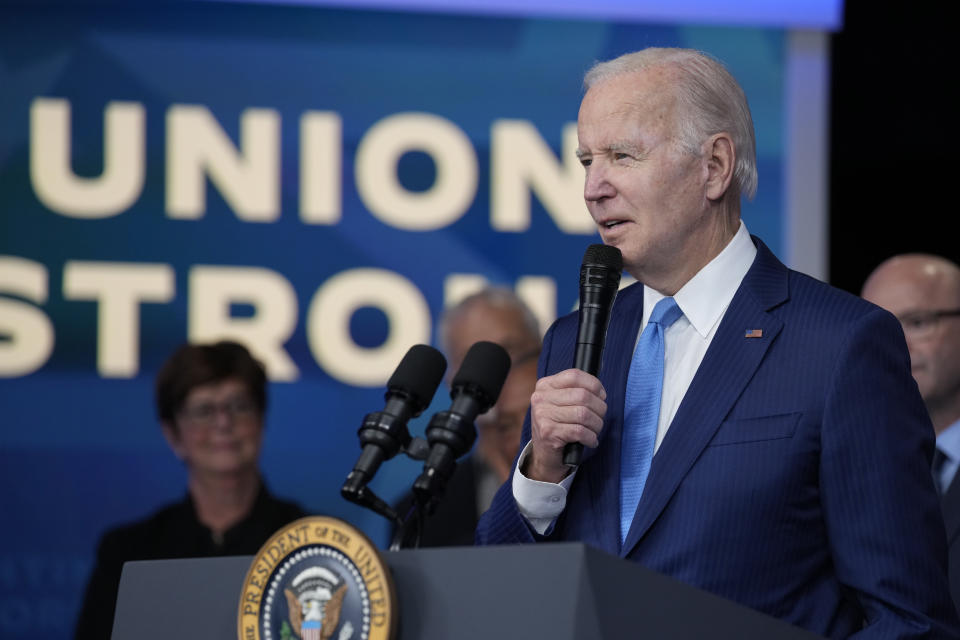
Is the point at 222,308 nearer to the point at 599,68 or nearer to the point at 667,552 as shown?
the point at 599,68

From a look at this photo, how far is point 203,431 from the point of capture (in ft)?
14.1

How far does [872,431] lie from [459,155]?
3074 mm

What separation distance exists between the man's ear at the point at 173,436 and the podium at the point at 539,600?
2.80 meters

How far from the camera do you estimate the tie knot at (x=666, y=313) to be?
81.4 inches

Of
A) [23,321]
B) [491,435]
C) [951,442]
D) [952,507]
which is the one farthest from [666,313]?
[23,321]

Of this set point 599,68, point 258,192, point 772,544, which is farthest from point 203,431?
point 772,544

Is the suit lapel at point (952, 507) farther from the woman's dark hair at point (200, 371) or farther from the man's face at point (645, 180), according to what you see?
the woman's dark hair at point (200, 371)

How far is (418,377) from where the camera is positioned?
1828mm

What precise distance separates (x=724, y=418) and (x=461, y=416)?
39 centimetres

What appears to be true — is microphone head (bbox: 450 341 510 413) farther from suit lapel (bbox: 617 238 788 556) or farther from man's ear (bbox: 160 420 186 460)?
man's ear (bbox: 160 420 186 460)

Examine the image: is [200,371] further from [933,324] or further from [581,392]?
[581,392]

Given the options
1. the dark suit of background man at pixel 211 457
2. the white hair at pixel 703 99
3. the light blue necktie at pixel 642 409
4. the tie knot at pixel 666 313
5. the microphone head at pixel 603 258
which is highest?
the white hair at pixel 703 99

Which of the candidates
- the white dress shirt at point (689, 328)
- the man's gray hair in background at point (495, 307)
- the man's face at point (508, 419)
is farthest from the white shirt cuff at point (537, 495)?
the man's gray hair in background at point (495, 307)

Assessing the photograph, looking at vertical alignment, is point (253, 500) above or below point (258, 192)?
below
